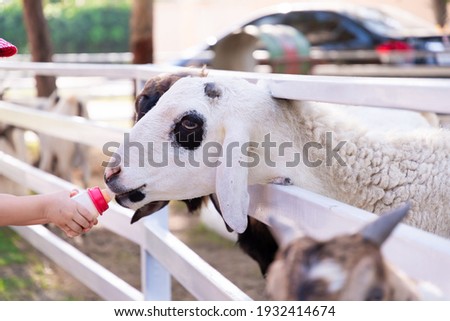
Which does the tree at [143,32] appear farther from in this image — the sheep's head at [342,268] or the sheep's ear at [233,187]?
the sheep's head at [342,268]

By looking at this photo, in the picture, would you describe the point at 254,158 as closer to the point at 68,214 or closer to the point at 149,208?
the point at 68,214

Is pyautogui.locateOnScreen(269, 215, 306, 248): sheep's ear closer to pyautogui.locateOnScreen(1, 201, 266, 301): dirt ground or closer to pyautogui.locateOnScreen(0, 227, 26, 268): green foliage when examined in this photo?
pyautogui.locateOnScreen(1, 201, 266, 301): dirt ground

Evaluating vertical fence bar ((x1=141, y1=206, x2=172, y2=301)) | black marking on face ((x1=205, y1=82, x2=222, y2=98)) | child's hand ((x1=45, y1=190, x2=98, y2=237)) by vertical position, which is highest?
black marking on face ((x1=205, y1=82, x2=222, y2=98))

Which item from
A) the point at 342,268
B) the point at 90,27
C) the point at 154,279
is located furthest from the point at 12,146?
the point at 90,27

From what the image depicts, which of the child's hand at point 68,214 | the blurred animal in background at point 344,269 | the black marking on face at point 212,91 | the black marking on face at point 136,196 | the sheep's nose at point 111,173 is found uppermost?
the black marking on face at point 212,91

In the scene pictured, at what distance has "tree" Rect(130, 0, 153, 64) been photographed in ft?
30.8

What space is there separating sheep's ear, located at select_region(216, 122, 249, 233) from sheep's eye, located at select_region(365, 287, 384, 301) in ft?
3.63

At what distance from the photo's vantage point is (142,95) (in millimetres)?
3316

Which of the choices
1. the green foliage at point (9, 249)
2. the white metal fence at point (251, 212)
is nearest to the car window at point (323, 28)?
the green foliage at point (9, 249)

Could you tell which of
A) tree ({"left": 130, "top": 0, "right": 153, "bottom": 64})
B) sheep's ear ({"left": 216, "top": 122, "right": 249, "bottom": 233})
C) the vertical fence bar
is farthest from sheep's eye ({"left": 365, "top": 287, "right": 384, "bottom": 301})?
tree ({"left": 130, "top": 0, "right": 153, "bottom": 64})

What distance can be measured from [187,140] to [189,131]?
0.12ft

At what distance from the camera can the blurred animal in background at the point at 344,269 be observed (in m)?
1.40

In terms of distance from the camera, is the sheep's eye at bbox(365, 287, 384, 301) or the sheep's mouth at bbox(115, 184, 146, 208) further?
the sheep's mouth at bbox(115, 184, 146, 208)
